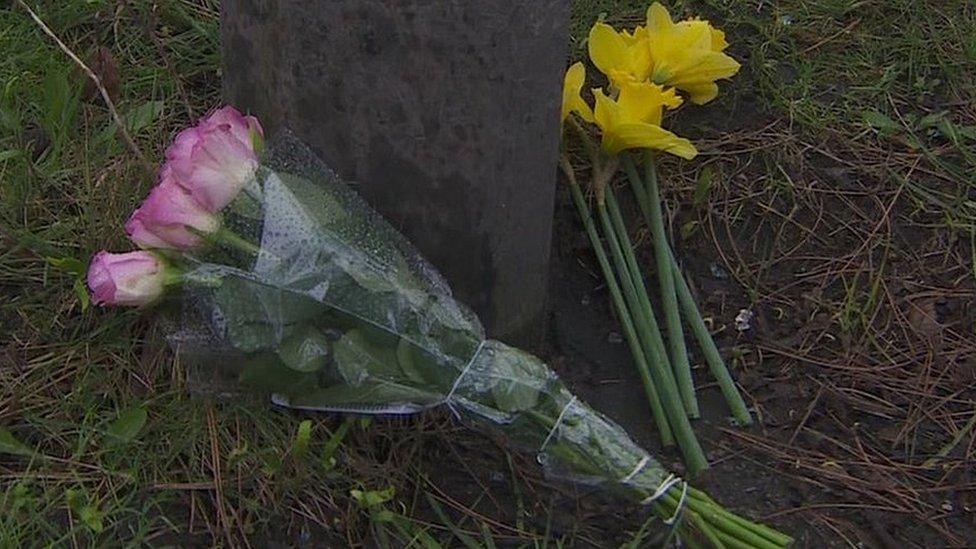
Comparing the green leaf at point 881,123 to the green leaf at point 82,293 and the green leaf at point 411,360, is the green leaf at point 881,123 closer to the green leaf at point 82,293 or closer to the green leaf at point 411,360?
the green leaf at point 411,360

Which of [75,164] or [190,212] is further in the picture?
[75,164]

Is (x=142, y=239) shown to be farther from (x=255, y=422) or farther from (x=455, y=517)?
(x=455, y=517)

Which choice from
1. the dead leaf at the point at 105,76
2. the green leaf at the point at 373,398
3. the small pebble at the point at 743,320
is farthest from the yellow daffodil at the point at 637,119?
the dead leaf at the point at 105,76

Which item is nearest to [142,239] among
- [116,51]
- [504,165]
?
[504,165]

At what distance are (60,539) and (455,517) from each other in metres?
0.48

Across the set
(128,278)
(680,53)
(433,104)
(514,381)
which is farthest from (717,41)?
(128,278)

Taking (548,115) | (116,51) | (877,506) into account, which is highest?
(548,115)

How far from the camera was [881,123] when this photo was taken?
2.24 m

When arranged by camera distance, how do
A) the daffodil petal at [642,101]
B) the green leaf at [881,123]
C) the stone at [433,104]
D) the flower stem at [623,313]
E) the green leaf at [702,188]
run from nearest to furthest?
the stone at [433,104], the flower stem at [623,313], the daffodil petal at [642,101], the green leaf at [702,188], the green leaf at [881,123]

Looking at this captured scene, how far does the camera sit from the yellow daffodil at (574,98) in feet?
6.29

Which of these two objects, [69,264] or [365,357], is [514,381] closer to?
[365,357]

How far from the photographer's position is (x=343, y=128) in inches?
64.4

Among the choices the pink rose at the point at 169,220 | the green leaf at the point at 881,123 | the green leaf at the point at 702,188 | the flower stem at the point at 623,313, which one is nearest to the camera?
the pink rose at the point at 169,220

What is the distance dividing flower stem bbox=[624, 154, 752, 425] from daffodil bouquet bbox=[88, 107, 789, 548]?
276mm
